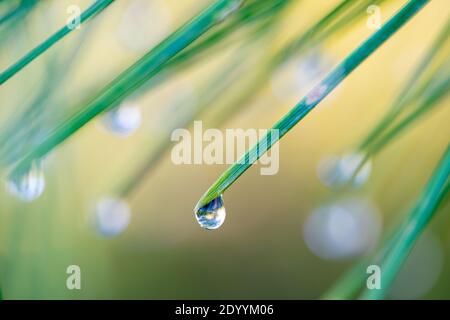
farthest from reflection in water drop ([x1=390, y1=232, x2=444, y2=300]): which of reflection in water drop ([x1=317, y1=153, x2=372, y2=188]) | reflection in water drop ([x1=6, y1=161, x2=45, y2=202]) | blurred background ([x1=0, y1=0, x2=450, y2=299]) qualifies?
reflection in water drop ([x1=6, y1=161, x2=45, y2=202])

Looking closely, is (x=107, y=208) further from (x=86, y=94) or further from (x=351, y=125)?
(x=351, y=125)

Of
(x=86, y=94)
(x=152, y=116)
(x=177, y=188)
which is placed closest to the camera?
(x=86, y=94)

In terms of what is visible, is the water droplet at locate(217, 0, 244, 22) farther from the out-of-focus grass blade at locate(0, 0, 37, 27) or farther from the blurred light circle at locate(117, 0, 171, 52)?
the blurred light circle at locate(117, 0, 171, 52)

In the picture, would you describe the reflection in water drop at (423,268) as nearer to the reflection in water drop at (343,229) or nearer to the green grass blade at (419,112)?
the reflection in water drop at (343,229)

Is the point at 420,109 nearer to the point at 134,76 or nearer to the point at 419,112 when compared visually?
the point at 419,112

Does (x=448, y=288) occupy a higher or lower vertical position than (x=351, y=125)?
lower
